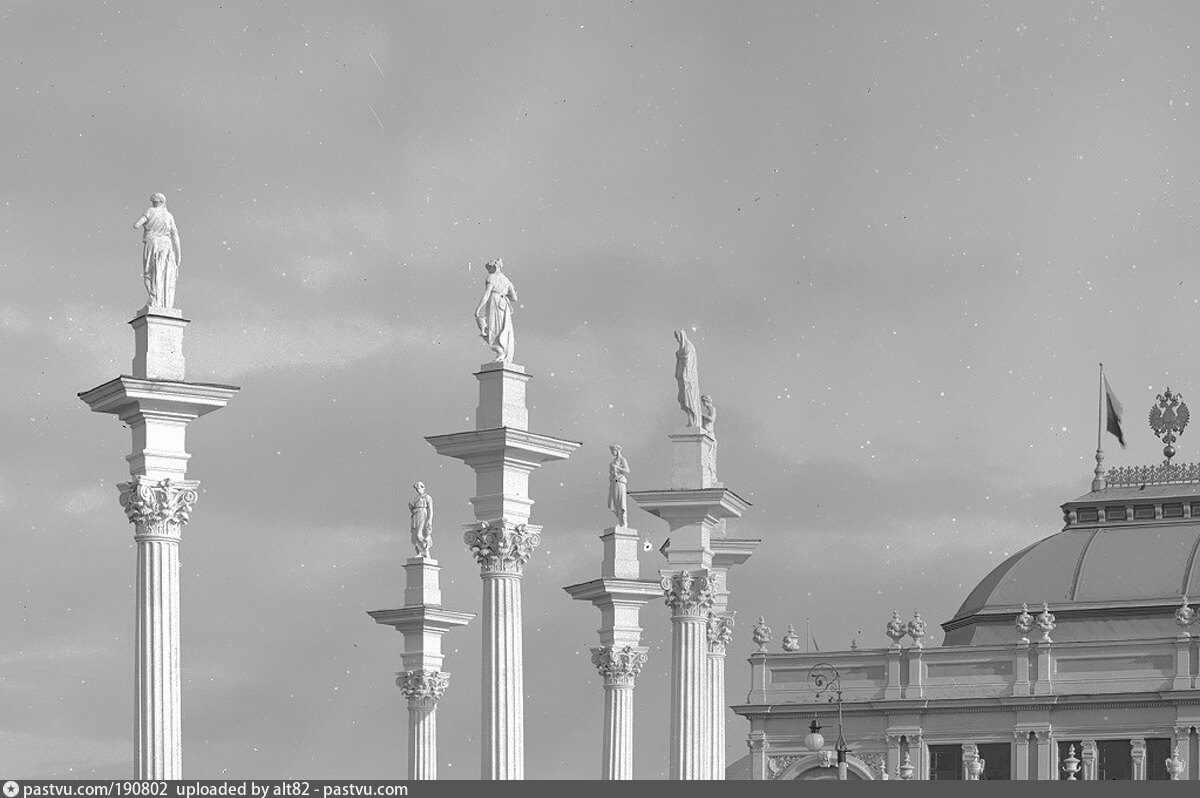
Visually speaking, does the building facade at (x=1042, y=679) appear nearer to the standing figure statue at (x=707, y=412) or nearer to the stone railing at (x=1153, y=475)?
the stone railing at (x=1153, y=475)

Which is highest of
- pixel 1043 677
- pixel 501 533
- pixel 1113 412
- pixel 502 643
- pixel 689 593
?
pixel 1113 412

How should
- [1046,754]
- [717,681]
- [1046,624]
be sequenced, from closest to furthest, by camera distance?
[717,681]
[1046,754]
[1046,624]

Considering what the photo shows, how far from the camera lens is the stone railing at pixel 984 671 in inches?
3580

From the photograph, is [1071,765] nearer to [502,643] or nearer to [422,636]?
[422,636]

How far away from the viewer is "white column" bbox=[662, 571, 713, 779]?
126 feet

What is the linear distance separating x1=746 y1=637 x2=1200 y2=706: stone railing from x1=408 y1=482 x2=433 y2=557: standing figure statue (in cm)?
4898

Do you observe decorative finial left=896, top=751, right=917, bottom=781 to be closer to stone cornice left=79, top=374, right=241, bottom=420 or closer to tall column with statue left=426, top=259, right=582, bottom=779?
tall column with statue left=426, top=259, right=582, bottom=779

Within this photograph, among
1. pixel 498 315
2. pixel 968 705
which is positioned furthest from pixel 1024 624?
pixel 498 315

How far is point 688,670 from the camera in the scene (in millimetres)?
38625

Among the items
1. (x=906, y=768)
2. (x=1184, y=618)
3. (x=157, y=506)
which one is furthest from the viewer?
(x=906, y=768)

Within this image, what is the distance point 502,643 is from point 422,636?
1447 centimetres
